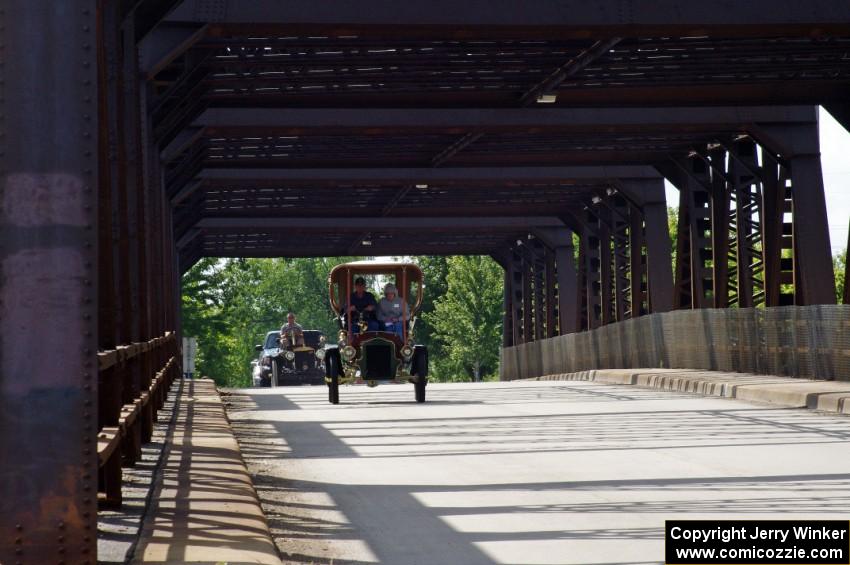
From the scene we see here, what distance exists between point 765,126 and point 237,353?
355ft

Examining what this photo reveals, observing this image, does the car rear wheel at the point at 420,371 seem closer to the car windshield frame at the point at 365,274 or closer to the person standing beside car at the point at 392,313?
the person standing beside car at the point at 392,313

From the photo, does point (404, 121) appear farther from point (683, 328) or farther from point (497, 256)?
point (497, 256)

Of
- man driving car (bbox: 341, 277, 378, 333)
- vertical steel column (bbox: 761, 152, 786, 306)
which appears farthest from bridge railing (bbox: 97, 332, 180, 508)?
vertical steel column (bbox: 761, 152, 786, 306)

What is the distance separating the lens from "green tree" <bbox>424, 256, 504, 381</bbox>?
4513 inches

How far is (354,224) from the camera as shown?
4547cm

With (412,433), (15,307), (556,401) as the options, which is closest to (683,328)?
(556,401)

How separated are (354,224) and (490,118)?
18770 mm

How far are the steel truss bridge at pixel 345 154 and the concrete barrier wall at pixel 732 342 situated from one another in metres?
1.37

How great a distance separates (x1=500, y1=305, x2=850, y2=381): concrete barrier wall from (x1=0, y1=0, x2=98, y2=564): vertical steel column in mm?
17125

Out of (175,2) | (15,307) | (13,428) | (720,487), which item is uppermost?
(175,2)

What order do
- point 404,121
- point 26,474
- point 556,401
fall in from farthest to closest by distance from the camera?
point 404,121 → point 556,401 → point 26,474

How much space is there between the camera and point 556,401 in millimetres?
24047

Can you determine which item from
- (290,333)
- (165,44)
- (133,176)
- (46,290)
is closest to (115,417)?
(46,290)

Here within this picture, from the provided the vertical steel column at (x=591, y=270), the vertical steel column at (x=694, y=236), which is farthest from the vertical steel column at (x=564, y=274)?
the vertical steel column at (x=694, y=236)
